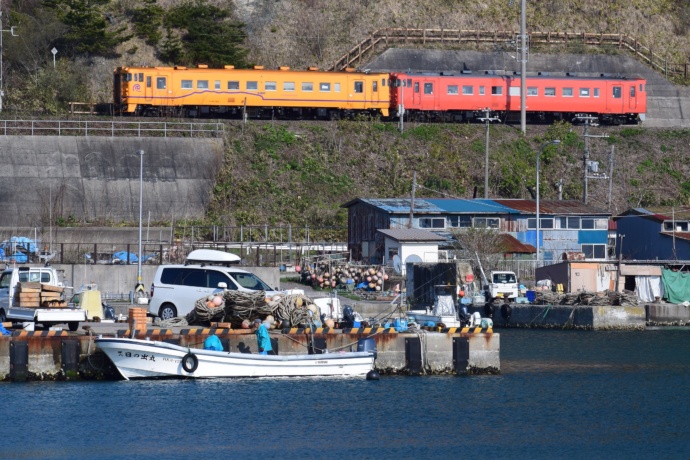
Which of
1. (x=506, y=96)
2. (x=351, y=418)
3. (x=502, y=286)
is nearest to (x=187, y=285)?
(x=351, y=418)

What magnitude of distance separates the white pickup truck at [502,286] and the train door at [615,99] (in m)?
27.3

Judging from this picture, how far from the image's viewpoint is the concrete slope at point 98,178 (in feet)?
196

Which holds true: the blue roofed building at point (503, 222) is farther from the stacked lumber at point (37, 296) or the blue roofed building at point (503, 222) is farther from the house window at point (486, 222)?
the stacked lumber at point (37, 296)

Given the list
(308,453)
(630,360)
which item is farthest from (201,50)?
(308,453)

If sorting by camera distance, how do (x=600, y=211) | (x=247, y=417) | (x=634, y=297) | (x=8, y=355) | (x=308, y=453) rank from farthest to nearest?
Result: (x=600, y=211), (x=634, y=297), (x=8, y=355), (x=247, y=417), (x=308, y=453)

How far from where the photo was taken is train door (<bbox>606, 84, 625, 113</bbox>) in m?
73.6

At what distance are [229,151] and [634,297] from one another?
2680cm

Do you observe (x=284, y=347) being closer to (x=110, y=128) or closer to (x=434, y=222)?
(x=434, y=222)

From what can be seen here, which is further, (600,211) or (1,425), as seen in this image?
(600,211)

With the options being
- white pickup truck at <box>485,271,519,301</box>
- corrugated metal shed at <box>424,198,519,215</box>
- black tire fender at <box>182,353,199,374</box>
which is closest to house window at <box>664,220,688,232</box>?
corrugated metal shed at <box>424,198,519,215</box>

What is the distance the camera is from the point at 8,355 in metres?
27.1

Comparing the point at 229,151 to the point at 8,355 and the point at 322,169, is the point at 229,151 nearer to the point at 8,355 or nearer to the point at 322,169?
the point at 322,169

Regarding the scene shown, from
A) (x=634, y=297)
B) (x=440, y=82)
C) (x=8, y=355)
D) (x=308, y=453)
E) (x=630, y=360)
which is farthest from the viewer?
(x=440, y=82)

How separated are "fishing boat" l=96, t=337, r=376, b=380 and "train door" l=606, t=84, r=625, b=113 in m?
49.8
